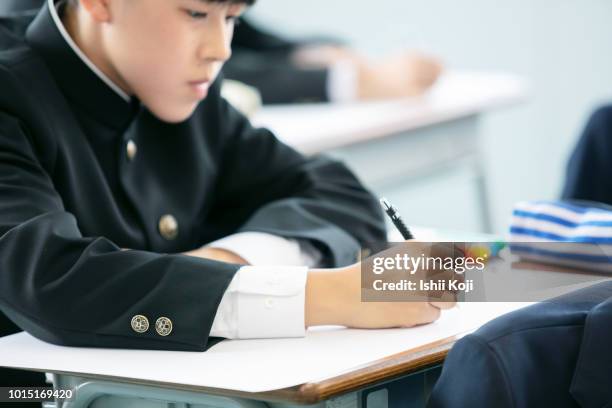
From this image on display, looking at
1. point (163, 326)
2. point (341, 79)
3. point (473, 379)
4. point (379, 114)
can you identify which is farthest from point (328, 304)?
point (341, 79)

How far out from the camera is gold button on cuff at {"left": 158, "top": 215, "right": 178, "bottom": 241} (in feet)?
5.16

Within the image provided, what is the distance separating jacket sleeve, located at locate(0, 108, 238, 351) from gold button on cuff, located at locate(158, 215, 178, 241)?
1.13 feet

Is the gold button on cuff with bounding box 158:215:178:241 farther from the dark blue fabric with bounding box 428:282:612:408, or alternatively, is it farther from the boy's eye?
the dark blue fabric with bounding box 428:282:612:408

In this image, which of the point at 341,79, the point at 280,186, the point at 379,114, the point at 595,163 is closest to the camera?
the point at 280,186

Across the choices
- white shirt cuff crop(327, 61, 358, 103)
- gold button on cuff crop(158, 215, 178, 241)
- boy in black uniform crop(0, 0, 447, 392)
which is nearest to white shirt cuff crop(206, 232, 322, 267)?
boy in black uniform crop(0, 0, 447, 392)

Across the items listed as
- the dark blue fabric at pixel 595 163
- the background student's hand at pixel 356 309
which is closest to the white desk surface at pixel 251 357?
the background student's hand at pixel 356 309

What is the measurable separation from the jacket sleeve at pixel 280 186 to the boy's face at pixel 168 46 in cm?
24

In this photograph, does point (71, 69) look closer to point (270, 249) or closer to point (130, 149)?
point (130, 149)

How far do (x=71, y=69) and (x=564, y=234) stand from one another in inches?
28.6

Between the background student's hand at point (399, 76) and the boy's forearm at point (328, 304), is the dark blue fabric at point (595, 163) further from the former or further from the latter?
the background student's hand at point (399, 76)

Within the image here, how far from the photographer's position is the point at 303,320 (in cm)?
120

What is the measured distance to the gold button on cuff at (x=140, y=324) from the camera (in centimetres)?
118

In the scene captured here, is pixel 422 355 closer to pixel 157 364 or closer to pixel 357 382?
pixel 357 382

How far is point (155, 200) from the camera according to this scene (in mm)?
1573
